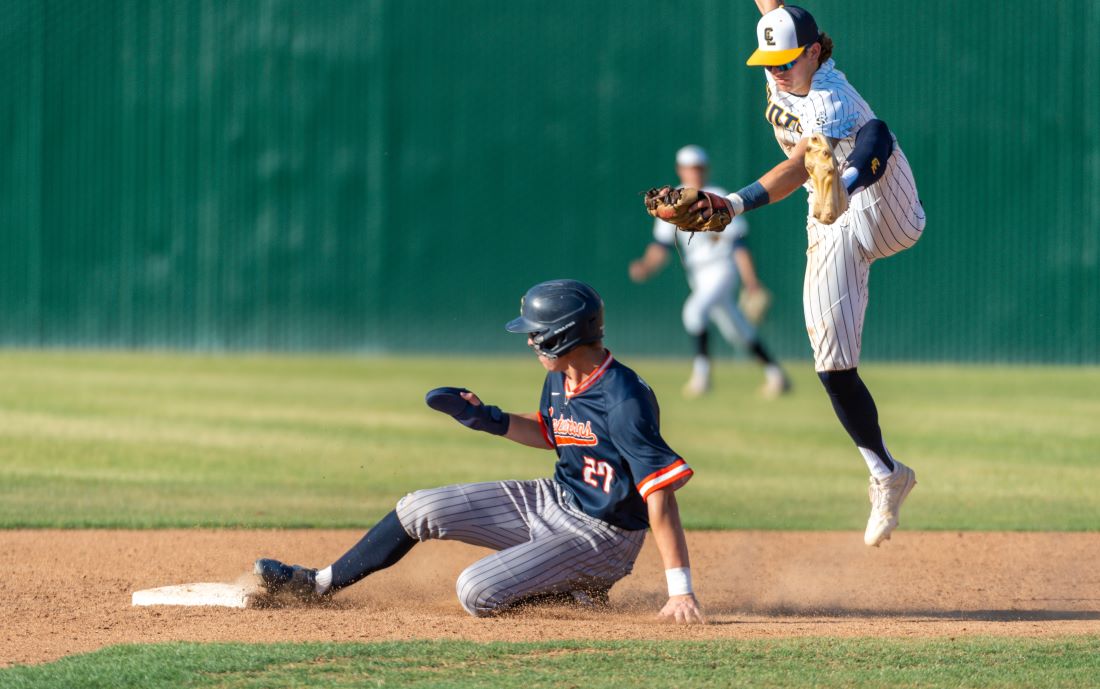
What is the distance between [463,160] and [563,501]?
11.8 meters

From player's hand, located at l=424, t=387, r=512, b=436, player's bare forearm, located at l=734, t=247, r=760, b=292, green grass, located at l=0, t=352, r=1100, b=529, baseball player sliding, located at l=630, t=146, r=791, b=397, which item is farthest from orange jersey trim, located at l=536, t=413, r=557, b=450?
player's bare forearm, located at l=734, t=247, r=760, b=292

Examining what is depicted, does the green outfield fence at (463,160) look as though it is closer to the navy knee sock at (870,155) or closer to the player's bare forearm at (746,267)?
the player's bare forearm at (746,267)

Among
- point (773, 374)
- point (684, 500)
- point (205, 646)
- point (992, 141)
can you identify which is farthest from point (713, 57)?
point (205, 646)

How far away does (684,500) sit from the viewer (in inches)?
319

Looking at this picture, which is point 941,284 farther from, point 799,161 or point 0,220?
point 799,161

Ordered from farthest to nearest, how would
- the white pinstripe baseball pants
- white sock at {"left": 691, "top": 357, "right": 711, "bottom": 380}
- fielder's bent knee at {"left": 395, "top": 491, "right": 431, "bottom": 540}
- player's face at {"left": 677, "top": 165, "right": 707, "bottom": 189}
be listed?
white sock at {"left": 691, "top": 357, "right": 711, "bottom": 380}
player's face at {"left": 677, "top": 165, "right": 707, "bottom": 189}
the white pinstripe baseball pants
fielder's bent knee at {"left": 395, "top": 491, "right": 431, "bottom": 540}

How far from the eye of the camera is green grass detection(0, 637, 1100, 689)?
141 inches

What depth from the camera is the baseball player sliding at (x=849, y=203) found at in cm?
482

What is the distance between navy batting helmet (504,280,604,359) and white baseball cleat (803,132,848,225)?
72 centimetres

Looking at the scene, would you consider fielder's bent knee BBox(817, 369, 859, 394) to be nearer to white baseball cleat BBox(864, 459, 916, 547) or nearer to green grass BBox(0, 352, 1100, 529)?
white baseball cleat BBox(864, 459, 916, 547)

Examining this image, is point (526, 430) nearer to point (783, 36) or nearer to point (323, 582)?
point (323, 582)

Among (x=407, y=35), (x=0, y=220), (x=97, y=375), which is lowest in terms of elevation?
(x=97, y=375)

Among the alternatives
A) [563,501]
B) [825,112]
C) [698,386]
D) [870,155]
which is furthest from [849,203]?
[698,386]

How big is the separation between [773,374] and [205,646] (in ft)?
30.6
